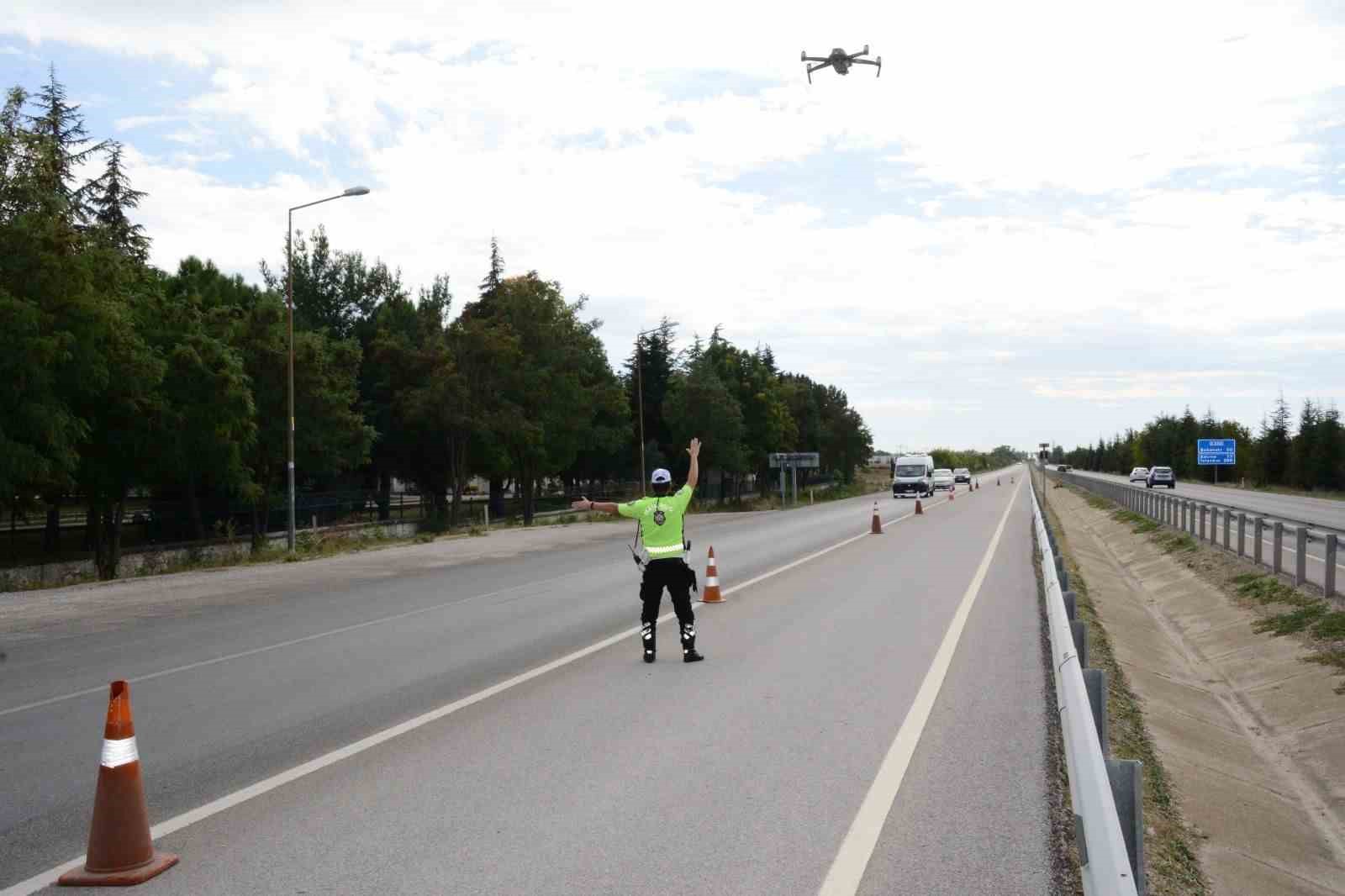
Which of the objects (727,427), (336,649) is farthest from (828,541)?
(727,427)

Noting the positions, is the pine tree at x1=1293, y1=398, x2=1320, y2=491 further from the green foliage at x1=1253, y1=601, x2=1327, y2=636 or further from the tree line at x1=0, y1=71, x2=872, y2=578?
the green foliage at x1=1253, y1=601, x2=1327, y2=636

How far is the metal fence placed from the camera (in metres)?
16.6

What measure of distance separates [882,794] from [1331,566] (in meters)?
11.0

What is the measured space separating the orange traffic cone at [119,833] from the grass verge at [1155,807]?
4431 mm

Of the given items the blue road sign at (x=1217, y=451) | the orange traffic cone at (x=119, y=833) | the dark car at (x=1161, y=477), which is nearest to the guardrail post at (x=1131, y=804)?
the orange traffic cone at (x=119, y=833)

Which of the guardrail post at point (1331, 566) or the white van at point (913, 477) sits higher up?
the white van at point (913, 477)

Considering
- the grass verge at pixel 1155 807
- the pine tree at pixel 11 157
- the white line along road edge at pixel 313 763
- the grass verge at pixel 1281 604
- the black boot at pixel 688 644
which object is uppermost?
the pine tree at pixel 11 157

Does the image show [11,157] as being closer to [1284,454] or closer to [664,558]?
[664,558]

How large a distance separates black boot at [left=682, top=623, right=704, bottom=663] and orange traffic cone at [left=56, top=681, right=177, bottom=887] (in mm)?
6061

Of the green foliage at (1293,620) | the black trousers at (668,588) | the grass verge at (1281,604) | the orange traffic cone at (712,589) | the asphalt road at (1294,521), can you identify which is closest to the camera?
the black trousers at (668,588)

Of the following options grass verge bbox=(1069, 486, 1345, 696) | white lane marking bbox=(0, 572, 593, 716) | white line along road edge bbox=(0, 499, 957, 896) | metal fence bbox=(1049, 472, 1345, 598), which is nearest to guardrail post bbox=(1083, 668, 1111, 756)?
white line along road edge bbox=(0, 499, 957, 896)

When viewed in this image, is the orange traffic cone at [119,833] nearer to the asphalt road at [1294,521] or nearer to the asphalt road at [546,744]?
the asphalt road at [546,744]

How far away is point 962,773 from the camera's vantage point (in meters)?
6.88

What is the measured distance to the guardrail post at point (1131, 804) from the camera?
15.3ft
